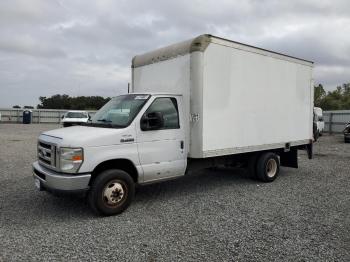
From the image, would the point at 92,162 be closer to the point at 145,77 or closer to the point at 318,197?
the point at 145,77

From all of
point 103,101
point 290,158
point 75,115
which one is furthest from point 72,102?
point 290,158

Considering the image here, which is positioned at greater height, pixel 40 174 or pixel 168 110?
pixel 168 110

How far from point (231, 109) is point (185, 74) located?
4.44 feet

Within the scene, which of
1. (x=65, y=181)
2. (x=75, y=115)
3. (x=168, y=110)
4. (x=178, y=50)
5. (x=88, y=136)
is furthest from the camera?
(x=75, y=115)

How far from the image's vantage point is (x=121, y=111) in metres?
6.32

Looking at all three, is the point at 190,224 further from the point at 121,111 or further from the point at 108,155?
the point at 121,111

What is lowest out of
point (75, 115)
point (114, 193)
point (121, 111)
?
point (114, 193)

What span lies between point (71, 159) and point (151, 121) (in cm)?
161

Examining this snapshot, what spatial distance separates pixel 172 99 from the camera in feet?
21.6

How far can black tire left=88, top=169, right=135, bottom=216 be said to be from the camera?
5.46 meters

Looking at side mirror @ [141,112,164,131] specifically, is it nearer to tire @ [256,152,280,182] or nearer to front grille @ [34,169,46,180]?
front grille @ [34,169,46,180]

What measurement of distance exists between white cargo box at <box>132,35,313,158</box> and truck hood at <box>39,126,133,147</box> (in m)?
1.60

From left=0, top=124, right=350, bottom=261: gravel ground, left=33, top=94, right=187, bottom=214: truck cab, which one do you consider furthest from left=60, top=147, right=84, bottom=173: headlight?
left=0, top=124, right=350, bottom=261: gravel ground

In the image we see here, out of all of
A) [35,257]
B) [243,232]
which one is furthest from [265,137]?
[35,257]
